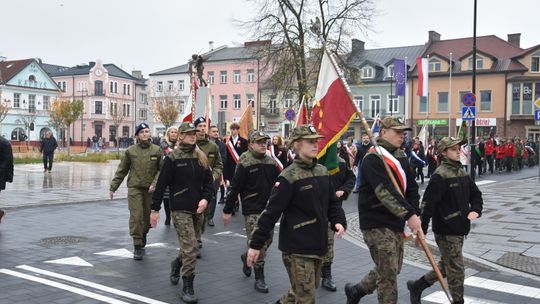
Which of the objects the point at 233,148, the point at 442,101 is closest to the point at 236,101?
the point at 442,101

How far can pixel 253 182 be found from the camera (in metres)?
7.22

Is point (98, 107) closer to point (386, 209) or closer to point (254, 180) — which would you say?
point (254, 180)

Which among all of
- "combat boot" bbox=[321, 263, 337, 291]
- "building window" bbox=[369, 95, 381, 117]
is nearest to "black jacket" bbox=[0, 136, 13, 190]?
"combat boot" bbox=[321, 263, 337, 291]

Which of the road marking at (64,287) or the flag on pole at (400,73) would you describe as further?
the flag on pole at (400,73)

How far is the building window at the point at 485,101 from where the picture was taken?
51438 millimetres

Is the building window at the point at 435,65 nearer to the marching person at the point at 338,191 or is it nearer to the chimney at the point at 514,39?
the chimney at the point at 514,39

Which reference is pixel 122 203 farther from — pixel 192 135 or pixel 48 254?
pixel 192 135

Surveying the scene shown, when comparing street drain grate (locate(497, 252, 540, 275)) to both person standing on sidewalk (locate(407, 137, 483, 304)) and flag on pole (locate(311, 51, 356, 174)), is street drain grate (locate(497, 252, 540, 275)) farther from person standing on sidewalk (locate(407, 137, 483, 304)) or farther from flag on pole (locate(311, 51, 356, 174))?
flag on pole (locate(311, 51, 356, 174))

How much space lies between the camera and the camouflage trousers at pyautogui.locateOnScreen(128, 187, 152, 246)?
8414 mm

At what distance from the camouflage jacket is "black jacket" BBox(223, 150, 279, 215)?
1896 mm

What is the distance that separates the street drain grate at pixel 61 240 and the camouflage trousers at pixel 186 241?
→ 3.51m

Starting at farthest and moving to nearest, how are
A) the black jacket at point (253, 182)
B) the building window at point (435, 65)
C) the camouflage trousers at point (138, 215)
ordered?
1. the building window at point (435, 65)
2. the camouflage trousers at point (138, 215)
3. the black jacket at point (253, 182)

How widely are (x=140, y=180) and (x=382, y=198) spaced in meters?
4.45

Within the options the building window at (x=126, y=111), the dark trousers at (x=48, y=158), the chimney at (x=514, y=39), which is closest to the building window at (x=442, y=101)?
the chimney at (x=514, y=39)
